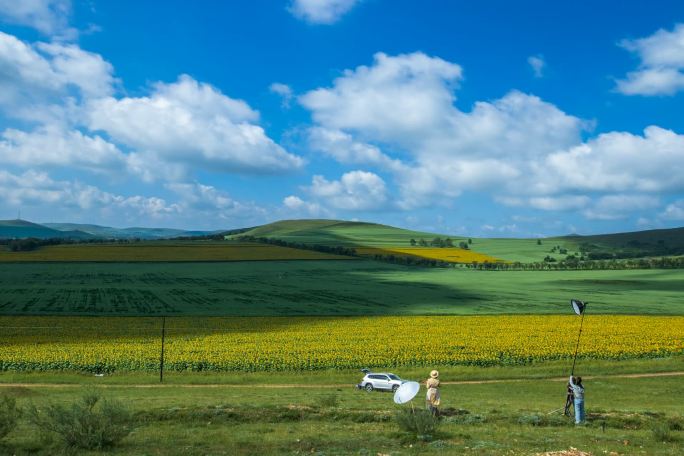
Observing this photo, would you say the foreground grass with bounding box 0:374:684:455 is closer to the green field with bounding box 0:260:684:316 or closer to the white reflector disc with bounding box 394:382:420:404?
the white reflector disc with bounding box 394:382:420:404

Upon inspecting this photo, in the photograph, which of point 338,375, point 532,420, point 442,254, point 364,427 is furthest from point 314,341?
point 442,254

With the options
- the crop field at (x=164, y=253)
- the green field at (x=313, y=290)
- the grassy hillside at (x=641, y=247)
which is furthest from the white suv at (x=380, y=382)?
the grassy hillside at (x=641, y=247)

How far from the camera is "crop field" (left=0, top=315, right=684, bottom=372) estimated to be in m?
36.1

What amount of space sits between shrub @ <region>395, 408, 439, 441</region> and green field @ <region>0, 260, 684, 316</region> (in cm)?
4791

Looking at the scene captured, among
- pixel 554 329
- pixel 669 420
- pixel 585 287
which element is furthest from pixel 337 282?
pixel 669 420

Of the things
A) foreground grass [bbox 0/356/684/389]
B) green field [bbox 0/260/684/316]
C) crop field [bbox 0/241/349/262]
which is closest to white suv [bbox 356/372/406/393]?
foreground grass [bbox 0/356/684/389]

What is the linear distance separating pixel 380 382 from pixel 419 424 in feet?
51.9

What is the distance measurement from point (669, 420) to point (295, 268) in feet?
326

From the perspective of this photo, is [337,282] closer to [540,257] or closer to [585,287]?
[585,287]

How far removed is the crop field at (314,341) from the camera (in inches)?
1420

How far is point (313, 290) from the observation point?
8512 centimetres

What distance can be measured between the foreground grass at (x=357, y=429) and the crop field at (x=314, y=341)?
36.6 ft

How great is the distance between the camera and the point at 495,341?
142 feet

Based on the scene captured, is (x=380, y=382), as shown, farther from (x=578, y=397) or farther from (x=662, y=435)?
(x=662, y=435)
